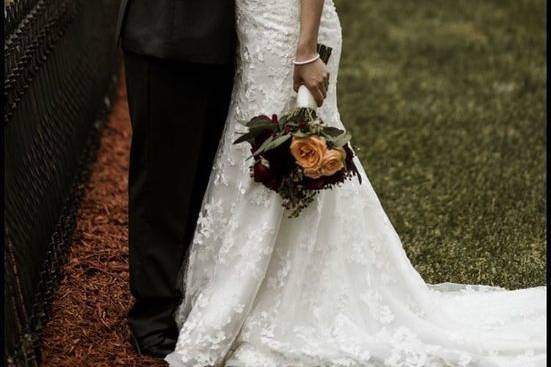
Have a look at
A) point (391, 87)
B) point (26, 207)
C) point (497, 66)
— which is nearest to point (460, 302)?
point (26, 207)

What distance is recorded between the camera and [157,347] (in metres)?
4.05

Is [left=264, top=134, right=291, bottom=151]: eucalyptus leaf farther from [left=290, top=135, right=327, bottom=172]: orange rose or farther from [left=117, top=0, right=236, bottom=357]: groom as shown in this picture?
[left=117, top=0, right=236, bottom=357]: groom

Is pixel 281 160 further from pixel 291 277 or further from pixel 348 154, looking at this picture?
pixel 291 277

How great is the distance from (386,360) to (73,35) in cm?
310

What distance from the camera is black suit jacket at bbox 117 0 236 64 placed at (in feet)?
12.1

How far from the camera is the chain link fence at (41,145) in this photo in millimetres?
3951

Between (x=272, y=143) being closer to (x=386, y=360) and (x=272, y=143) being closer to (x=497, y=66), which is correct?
(x=386, y=360)

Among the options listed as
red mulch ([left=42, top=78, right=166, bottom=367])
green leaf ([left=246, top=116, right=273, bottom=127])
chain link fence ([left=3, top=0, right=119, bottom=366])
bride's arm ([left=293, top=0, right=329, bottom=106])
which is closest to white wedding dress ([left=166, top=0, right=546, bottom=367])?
bride's arm ([left=293, top=0, right=329, bottom=106])

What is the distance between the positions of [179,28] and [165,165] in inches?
20.8

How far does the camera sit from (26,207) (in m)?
4.36

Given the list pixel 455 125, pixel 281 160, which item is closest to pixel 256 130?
pixel 281 160

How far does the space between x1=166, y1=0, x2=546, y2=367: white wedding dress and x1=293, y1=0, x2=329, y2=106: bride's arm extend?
8 cm

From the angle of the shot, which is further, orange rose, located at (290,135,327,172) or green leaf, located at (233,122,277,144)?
green leaf, located at (233,122,277,144)

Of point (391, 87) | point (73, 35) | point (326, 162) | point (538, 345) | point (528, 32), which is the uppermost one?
point (326, 162)
